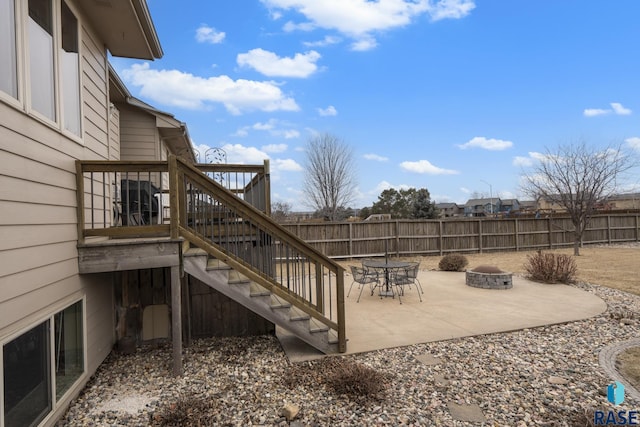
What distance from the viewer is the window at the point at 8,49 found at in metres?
2.21

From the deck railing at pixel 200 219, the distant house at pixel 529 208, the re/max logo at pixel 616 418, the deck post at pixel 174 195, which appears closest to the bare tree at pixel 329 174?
the deck railing at pixel 200 219

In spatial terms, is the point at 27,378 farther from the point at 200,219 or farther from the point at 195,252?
the point at 200,219

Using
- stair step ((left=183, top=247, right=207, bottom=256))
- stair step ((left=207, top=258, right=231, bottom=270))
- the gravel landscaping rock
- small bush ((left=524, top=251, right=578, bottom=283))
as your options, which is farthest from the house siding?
small bush ((left=524, top=251, right=578, bottom=283))

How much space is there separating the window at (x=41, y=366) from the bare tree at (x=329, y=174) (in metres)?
18.0

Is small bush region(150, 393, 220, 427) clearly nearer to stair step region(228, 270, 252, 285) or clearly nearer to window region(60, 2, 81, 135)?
stair step region(228, 270, 252, 285)

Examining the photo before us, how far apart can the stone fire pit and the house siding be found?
24.7 ft

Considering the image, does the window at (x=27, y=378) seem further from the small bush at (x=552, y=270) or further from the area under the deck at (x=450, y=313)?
the small bush at (x=552, y=270)

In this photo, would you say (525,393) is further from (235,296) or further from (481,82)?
(481,82)

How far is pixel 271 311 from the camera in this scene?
3811 millimetres

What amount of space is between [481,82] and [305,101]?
8.84m

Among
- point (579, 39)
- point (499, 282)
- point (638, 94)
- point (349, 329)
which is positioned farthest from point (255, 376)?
point (638, 94)

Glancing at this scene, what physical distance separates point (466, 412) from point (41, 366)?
3.54 meters

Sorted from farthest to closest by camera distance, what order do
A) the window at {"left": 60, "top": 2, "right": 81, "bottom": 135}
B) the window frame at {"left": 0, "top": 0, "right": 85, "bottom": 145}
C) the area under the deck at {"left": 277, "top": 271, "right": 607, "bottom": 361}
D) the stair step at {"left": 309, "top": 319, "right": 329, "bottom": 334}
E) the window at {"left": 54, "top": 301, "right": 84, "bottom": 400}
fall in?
the area under the deck at {"left": 277, "top": 271, "right": 607, "bottom": 361}
the stair step at {"left": 309, "top": 319, "right": 329, "bottom": 334}
the window at {"left": 60, "top": 2, "right": 81, "bottom": 135}
the window at {"left": 54, "top": 301, "right": 84, "bottom": 400}
the window frame at {"left": 0, "top": 0, "right": 85, "bottom": 145}

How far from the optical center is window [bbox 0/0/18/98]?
221cm
